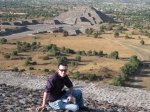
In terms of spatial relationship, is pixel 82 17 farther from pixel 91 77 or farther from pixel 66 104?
pixel 66 104

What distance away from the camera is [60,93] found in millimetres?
8023

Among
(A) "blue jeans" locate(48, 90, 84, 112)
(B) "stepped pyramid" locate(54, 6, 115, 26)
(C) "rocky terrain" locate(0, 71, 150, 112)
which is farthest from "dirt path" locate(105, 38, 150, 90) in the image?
(B) "stepped pyramid" locate(54, 6, 115, 26)

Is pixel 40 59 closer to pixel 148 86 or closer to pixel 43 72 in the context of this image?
pixel 43 72

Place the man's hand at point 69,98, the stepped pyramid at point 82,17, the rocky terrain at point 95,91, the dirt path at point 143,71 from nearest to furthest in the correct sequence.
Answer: the man's hand at point 69,98 < the rocky terrain at point 95,91 < the dirt path at point 143,71 < the stepped pyramid at point 82,17

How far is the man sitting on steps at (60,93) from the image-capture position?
7555mm

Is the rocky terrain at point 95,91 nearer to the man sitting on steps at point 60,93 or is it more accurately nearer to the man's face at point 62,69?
the man sitting on steps at point 60,93

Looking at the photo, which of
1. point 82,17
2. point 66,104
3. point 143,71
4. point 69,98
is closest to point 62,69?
point 69,98

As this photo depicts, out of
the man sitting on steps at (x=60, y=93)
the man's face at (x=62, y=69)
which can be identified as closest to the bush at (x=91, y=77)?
the man sitting on steps at (x=60, y=93)

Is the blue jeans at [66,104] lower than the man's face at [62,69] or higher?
lower

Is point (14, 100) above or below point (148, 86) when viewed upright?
above

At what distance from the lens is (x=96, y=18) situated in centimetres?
9494

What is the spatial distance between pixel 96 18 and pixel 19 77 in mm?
78201

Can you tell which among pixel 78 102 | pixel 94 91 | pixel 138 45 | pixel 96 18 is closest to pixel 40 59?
pixel 94 91

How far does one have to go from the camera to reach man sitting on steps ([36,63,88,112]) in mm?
7555
